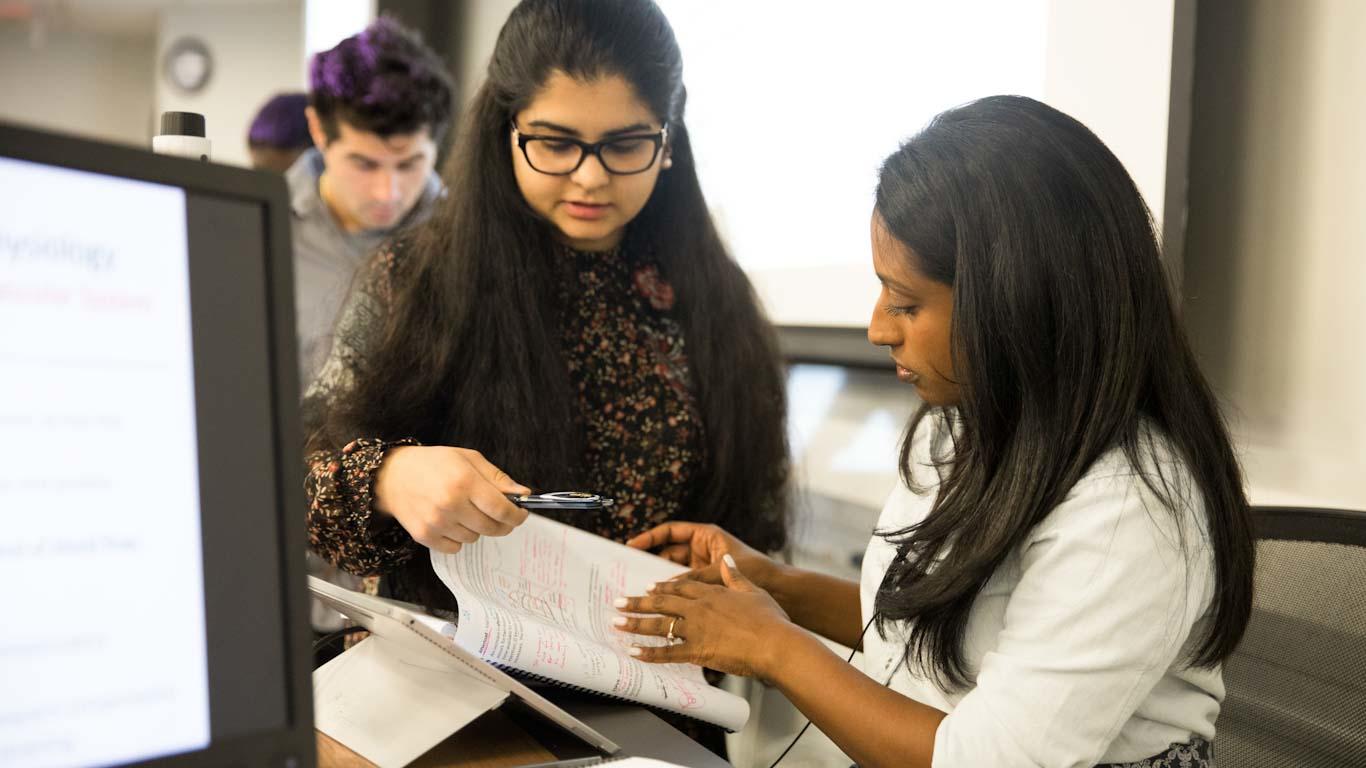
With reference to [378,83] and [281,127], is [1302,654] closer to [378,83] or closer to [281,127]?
[378,83]

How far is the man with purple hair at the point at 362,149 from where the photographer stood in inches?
75.5

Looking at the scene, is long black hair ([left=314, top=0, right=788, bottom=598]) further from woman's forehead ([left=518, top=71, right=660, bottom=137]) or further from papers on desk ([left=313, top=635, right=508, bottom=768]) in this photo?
papers on desk ([left=313, top=635, right=508, bottom=768])

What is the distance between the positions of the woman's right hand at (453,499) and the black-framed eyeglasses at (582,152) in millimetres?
368

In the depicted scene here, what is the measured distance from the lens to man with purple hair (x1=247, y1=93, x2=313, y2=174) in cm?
253

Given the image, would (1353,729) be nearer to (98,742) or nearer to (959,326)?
(959,326)

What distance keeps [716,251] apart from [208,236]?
890 mm

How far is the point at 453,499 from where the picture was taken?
792mm

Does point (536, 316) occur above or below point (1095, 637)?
above

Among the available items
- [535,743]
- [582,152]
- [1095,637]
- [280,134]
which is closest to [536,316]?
[582,152]

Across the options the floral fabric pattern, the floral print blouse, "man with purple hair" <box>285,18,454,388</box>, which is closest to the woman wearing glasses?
the floral print blouse

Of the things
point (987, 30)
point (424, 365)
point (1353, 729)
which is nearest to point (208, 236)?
point (424, 365)

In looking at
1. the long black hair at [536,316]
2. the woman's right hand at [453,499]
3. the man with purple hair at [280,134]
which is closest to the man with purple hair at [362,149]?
the man with purple hair at [280,134]

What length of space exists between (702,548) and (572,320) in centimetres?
29

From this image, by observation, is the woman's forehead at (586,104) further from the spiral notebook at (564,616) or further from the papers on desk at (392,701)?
the papers on desk at (392,701)
